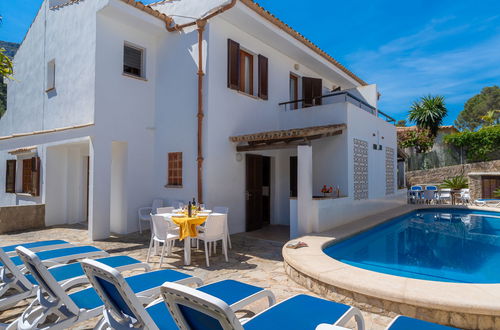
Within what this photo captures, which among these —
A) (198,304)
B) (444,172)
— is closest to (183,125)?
(198,304)

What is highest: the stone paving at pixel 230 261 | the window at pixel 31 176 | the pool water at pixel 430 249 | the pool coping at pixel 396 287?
the window at pixel 31 176

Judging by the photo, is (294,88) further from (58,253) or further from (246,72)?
(58,253)

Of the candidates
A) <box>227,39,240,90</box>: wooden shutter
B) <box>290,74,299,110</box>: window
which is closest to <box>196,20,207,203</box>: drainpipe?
<box>227,39,240,90</box>: wooden shutter

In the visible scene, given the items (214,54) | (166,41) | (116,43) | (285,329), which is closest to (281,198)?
(214,54)

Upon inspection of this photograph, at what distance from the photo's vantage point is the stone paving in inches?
181

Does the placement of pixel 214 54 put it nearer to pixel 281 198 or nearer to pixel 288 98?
pixel 288 98

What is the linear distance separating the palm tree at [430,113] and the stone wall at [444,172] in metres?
5.43

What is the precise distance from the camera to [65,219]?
12.2m

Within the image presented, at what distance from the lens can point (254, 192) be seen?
37.4 ft

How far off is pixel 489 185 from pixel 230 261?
67.7 feet

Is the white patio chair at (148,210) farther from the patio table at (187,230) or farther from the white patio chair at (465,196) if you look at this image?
the white patio chair at (465,196)

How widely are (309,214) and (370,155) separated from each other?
18.1ft

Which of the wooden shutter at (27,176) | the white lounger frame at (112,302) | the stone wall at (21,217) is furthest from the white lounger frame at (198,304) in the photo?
the wooden shutter at (27,176)

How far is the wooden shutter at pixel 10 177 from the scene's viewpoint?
1420 centimetres
